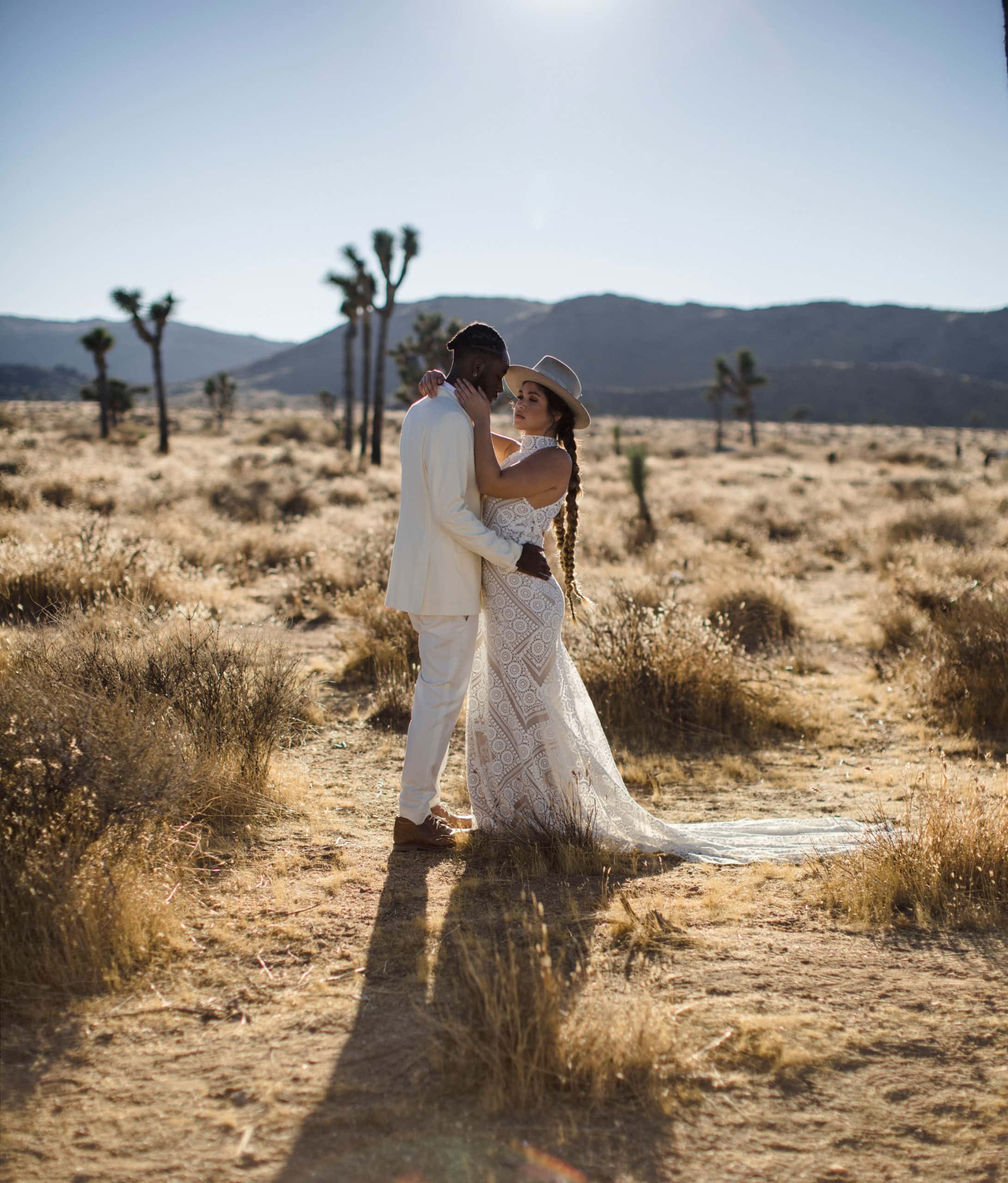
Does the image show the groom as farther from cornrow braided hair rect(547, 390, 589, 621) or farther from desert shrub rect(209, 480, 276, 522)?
desert shrub rect(209, 480, 276, 522)

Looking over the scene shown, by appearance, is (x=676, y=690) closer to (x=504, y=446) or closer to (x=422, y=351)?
(x=504, y=446)

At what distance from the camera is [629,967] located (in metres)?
2.81

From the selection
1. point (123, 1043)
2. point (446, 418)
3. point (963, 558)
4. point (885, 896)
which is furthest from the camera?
point (963, 558)

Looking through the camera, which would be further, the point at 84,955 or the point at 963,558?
the point at 963,558

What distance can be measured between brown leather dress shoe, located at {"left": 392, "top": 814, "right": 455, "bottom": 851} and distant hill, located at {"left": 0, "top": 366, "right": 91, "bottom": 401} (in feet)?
375

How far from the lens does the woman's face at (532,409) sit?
3.85 m

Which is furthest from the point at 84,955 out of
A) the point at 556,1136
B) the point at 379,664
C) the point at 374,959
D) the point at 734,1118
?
the point at 379,664

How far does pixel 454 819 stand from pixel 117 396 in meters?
48.4

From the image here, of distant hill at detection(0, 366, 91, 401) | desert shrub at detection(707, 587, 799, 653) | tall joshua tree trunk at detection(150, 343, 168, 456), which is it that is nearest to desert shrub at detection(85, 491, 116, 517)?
desert shrub at detection(707, 587, 799, 653)

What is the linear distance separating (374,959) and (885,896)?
1.98 metres

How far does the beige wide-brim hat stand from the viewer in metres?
3.81

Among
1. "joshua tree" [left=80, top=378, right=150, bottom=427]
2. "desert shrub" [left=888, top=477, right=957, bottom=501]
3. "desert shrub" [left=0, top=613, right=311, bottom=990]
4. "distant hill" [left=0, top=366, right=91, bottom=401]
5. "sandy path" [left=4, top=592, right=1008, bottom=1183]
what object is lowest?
"sandy path" [left=4, top=592, right=1008, bottom=1183]

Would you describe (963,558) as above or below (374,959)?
above

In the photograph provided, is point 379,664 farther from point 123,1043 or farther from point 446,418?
point 123,1043
